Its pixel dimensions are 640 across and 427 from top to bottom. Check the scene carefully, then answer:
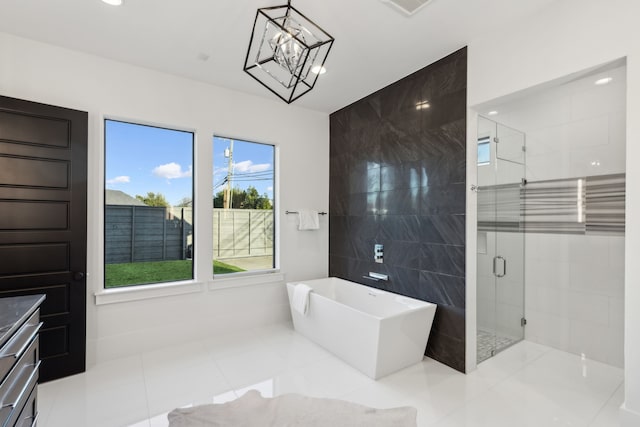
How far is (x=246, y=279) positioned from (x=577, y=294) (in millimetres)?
3541

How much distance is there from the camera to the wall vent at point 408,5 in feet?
6.86

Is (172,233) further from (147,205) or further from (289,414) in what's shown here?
(289,414)

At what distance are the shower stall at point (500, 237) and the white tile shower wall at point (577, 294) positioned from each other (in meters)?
0.14

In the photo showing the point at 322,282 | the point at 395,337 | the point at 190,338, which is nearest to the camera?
the point at 395,337

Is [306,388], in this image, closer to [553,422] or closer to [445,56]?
[553,422]

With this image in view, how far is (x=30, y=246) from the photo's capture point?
2.47 meters

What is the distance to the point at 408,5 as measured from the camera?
2131 millimetres

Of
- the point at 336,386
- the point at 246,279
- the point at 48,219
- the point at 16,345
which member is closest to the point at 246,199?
the point at 246,279

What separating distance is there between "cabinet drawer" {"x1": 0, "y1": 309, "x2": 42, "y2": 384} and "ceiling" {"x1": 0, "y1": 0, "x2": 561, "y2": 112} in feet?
7.15

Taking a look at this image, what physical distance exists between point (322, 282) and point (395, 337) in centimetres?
151

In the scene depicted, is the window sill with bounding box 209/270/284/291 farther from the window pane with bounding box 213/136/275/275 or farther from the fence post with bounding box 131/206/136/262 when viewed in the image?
the fence post with bounding box 131/206/136/262

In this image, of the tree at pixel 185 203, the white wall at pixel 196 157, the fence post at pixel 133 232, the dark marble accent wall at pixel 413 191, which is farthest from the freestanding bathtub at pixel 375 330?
the fence post at pixel 133 232

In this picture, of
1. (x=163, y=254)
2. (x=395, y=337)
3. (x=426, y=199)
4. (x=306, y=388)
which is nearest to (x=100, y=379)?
(x=163, y=254)

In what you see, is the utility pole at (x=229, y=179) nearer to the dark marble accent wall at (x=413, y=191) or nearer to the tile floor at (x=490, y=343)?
the dark marble accent wall at (x=413, y=191)
